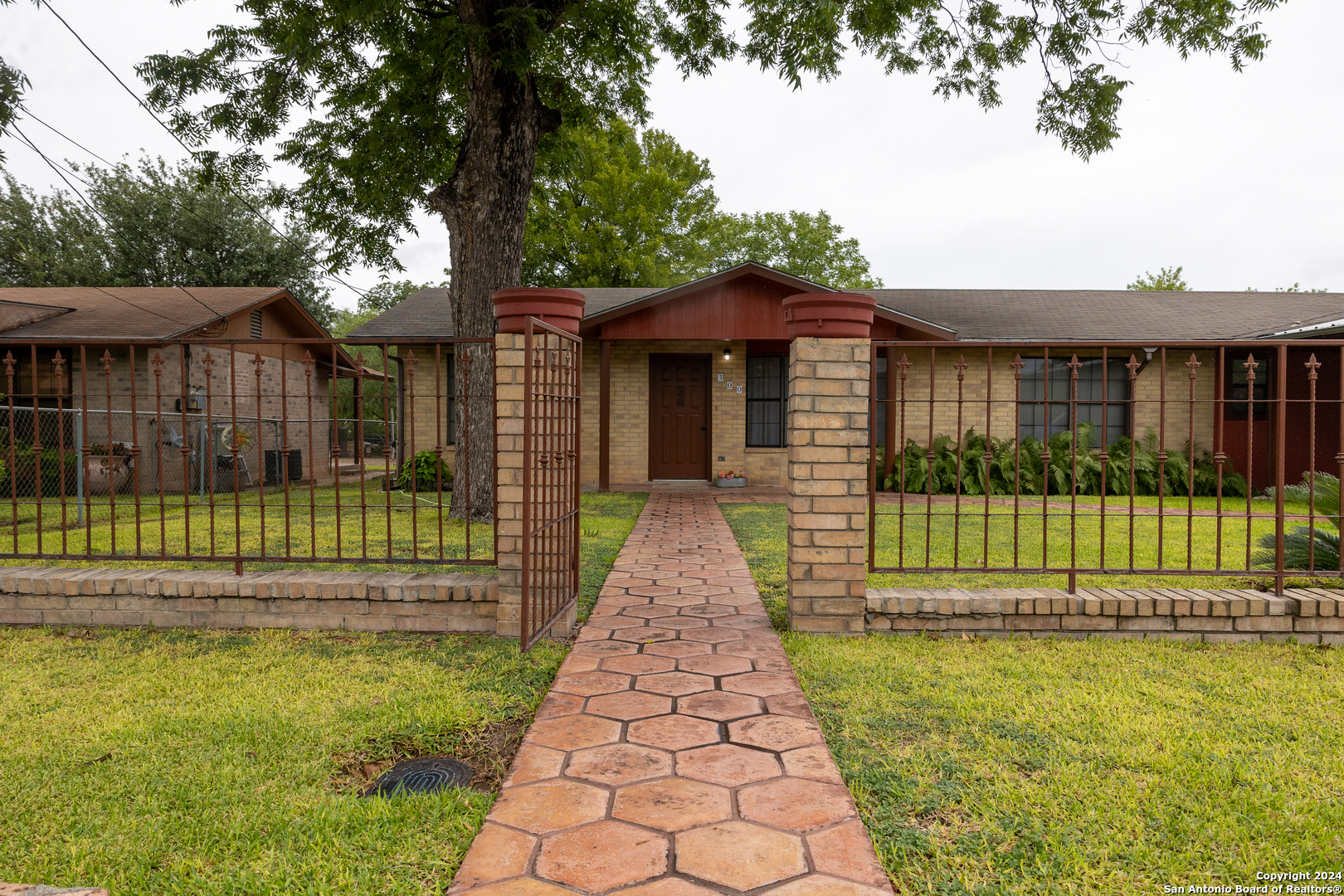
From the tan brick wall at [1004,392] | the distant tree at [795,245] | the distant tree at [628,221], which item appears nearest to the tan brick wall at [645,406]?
the tan brick wall at [1004,392]

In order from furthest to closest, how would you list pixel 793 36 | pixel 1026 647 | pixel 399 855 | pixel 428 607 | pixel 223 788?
pixel 793 36
pixel 428 607
pixel 1026 647
pixel 223 788
pixel 399 855

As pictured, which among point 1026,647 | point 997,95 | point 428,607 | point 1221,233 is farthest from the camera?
point 1221,233

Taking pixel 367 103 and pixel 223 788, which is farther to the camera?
pixel 367 103

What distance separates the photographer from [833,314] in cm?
374

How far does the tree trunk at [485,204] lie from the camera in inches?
310

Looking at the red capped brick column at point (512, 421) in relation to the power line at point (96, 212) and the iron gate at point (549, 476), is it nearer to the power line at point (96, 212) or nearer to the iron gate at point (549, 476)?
the iron gate at point (549, 476)

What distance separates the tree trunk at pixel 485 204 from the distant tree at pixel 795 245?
25.3 m

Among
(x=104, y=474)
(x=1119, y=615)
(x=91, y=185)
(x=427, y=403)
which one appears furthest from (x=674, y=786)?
(x=91, y=185)

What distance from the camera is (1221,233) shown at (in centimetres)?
3003

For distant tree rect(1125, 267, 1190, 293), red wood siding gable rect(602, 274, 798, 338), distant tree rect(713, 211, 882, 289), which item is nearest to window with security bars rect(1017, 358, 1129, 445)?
red wood siding gable rect(602, 274, 798, 338)

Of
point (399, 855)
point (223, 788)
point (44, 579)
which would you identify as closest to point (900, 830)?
point (399, 855)

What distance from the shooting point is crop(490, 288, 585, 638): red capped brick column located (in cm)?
369

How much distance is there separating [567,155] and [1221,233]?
1248 inches

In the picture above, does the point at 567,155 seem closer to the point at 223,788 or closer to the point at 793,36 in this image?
the point at 793,36
